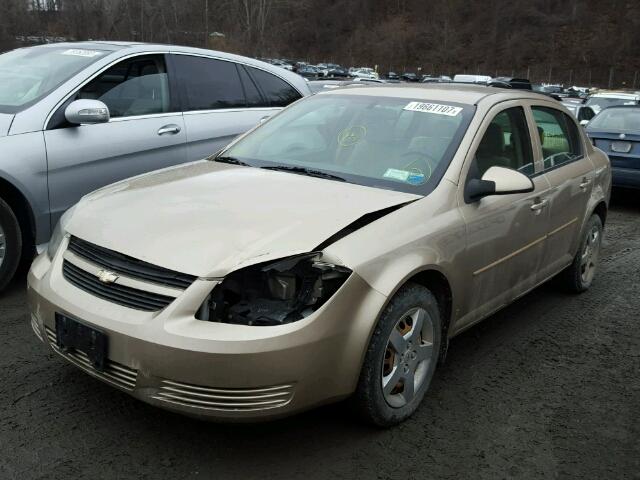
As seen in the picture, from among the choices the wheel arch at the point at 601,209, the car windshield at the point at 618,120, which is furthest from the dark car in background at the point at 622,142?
the wheel arch at the point at 601,209

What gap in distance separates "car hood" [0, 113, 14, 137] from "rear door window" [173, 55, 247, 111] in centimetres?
152

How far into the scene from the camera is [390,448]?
3.02 meters

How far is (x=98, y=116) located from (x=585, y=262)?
3947 millimetres

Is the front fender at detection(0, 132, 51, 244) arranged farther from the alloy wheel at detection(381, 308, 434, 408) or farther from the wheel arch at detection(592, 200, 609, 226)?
the wheel arch at detection(592, 200, 609, 226)

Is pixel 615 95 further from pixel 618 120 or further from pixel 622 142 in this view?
pixel 622 142

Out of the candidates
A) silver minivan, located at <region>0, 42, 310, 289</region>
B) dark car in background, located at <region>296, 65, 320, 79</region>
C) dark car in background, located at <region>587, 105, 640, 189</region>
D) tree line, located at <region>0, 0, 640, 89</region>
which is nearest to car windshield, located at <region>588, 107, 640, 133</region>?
dark car in background, located at <region>587, 105, 640, 189</region>

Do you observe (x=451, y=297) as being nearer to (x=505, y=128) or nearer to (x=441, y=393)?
(x=441, y=393)

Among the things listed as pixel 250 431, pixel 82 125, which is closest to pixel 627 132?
Result: pixel 82 125

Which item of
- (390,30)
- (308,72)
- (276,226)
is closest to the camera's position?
(276,226)

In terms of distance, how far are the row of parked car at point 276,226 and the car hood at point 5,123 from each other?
0.08 ft

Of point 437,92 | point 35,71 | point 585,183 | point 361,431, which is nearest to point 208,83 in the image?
point 35,71

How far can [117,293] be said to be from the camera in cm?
278

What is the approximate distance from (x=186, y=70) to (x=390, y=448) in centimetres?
392

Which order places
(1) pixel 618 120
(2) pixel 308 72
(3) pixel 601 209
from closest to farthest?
(3) pixel 601 209, (1) pixel 618 120, (2) pixel 308 72
